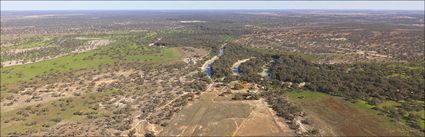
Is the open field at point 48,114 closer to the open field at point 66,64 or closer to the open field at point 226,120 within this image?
the open field at point 226,120

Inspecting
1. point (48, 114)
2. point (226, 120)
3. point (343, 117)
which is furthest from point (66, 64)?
point (343, 117)

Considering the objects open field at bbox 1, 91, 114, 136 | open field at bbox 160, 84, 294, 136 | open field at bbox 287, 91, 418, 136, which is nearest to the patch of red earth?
open field at bbox 287, 91, 418, 136

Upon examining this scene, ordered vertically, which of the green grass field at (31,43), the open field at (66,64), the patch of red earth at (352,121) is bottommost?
the patch of red earth at (352,121)

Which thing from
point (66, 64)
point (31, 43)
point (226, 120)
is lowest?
point (226, 120)

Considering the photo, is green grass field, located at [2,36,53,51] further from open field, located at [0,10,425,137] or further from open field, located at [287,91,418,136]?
open field, located at [287,91,418,136]

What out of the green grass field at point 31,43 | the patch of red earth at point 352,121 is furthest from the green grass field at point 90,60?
the patch of red earth at point 352,121

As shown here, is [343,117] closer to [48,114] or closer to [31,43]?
[48,114]

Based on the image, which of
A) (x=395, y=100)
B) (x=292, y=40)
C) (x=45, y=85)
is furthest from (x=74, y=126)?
(x=292, y=40)

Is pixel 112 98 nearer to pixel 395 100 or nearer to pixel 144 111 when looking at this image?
pixel 144 111
